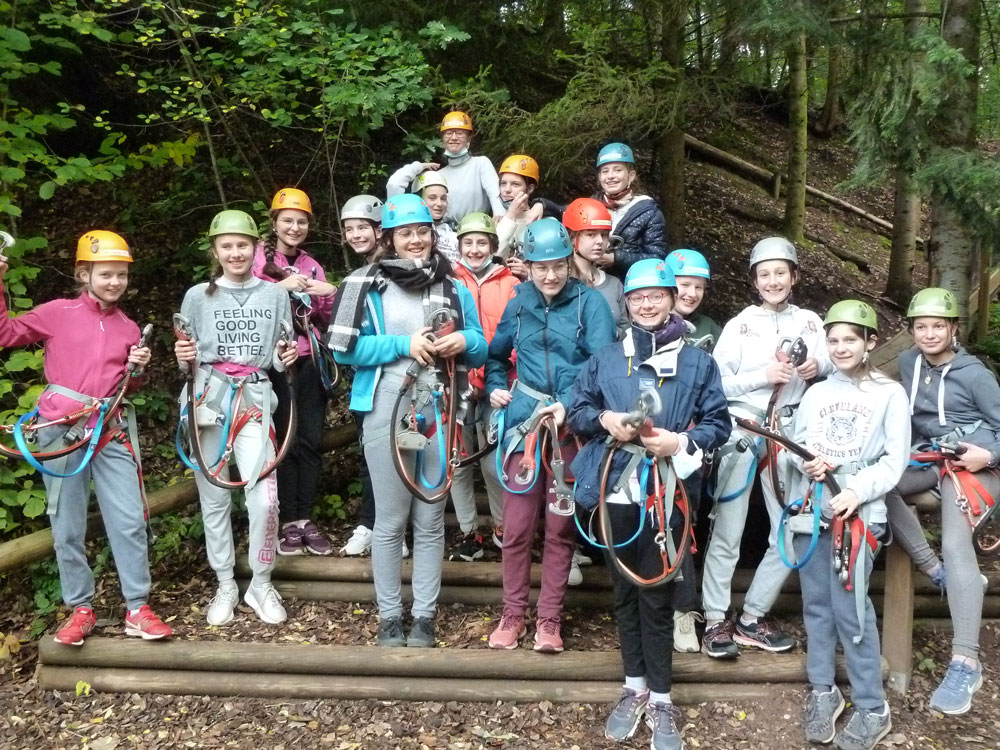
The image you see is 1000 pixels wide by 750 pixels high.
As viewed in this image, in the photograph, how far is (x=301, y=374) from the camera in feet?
17.1

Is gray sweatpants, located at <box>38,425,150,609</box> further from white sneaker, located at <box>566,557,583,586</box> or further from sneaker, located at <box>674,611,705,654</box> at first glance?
sneaker, located at <box>674,611,705,654</box>

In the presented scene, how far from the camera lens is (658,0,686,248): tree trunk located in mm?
6793

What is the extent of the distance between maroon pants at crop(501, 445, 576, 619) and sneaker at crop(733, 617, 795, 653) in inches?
42.0

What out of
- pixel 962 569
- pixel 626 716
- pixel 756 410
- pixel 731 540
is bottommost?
pixel 626 716

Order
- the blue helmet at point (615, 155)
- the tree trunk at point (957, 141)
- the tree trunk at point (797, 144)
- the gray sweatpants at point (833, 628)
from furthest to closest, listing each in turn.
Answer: the tree trunk at point (797, 144), the blue helmet at point (615, 155), the tree trunk at point (957, 141), the gray sweatpants at point (833, 628)

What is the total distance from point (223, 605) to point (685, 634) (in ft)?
8.64

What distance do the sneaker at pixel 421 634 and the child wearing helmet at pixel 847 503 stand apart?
76.0 inches

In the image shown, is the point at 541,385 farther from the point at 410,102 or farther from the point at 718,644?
the point at 410,102

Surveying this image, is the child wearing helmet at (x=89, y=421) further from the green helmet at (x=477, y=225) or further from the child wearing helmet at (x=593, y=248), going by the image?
the child wearing helmet at (x=593, y=248)

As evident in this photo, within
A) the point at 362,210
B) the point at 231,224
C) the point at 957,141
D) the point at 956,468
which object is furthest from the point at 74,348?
the point at 957,141

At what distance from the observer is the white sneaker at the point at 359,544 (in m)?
5.27

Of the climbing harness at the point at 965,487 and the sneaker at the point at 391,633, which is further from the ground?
the climbing harness at the point at 965,487

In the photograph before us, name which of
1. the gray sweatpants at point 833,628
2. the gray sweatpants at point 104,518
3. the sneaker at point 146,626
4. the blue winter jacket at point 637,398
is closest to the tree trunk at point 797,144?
the gray sweatpants at point 833,628

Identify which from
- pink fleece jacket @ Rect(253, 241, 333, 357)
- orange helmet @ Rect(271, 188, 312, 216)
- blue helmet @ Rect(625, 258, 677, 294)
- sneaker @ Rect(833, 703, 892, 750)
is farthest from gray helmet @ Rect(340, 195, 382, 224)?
sneaker @ Rect(833, 703, 892, 750)
